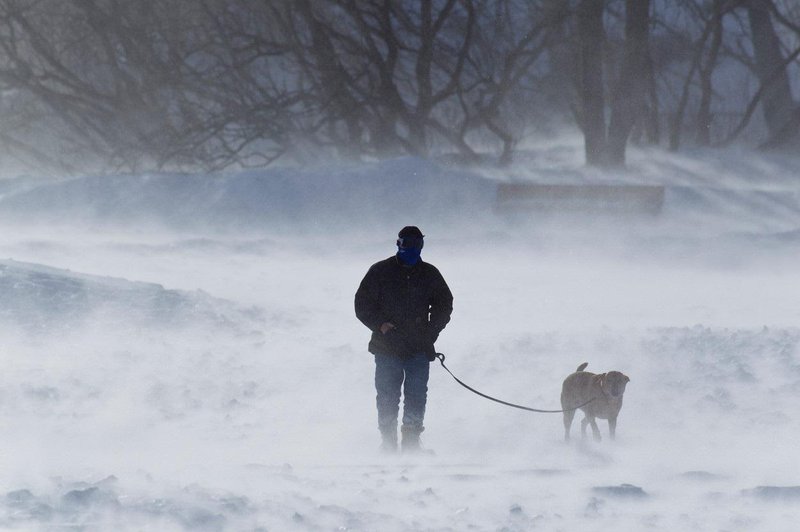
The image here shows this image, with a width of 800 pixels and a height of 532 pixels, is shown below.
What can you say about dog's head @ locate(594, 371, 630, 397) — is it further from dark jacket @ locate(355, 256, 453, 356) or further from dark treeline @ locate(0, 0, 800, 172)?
dark treeline @ locate(0, 0, 800, 172)

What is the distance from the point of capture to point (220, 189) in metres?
23.9

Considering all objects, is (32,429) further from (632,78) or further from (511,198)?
(632,78)

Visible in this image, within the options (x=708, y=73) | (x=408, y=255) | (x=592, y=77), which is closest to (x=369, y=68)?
(x=592, y=77)

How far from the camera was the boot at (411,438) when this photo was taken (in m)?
7.93

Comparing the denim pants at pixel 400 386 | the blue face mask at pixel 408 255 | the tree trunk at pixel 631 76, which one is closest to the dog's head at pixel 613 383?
the denim pants at pixel 400 386

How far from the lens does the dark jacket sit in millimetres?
7664

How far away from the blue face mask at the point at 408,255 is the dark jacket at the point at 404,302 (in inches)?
1.4

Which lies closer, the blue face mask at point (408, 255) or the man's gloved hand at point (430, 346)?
the blue face mask at point (408, 255)

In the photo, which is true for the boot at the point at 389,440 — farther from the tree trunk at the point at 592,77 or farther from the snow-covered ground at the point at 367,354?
the tree trunk at the point at 592,77

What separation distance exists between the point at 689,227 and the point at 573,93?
271 inches

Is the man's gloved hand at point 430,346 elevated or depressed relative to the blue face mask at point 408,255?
depressed

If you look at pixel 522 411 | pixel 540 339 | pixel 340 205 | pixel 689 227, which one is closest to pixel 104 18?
pixel 340 205

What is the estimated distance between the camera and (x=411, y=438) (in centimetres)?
795

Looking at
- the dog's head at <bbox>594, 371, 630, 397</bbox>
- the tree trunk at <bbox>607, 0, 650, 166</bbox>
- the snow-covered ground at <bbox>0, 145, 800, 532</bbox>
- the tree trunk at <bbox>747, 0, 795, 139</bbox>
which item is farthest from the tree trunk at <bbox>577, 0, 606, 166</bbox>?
the dog's head at <bbox>594, 371, 630, 397</bbox>
